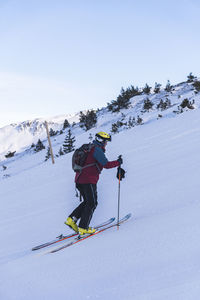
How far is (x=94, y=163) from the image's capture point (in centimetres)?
390

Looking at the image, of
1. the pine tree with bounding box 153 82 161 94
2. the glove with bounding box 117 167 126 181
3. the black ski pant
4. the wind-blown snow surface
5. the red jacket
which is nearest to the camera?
the wind-blown snow surface

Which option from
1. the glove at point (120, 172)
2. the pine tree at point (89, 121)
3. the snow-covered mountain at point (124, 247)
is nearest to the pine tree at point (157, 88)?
the pine tree at point (89, 121)

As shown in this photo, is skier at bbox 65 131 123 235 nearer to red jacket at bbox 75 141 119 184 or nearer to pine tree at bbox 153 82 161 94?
red jacket at bbox 75 141 119 184

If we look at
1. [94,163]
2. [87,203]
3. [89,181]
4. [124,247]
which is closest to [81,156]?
[94,163]

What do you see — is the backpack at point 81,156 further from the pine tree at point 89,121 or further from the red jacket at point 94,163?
the pine tree at point 89,121

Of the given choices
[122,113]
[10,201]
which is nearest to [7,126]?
[122,113]

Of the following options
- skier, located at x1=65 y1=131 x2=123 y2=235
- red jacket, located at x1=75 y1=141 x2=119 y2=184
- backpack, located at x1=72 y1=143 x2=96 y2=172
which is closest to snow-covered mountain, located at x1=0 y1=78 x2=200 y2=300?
skier, located at x1=65 y1=131 x2=123 y2=235

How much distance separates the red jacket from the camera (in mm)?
3805

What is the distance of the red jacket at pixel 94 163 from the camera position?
380 centimetres

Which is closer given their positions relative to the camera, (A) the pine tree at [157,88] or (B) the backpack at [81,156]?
(B) the backpack at [81,156]

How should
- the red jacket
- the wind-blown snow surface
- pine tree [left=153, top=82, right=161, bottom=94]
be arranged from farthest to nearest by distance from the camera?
pine tree [left=153, top=82, right=161, bottom=94] < the red jacket < the wind-blown snow surface

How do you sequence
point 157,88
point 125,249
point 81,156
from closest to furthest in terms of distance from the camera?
point 125,249 → point 81,156 → point 157,88

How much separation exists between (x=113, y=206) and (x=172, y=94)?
850 inches

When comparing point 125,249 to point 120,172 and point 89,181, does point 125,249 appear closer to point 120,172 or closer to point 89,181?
point 89,181
